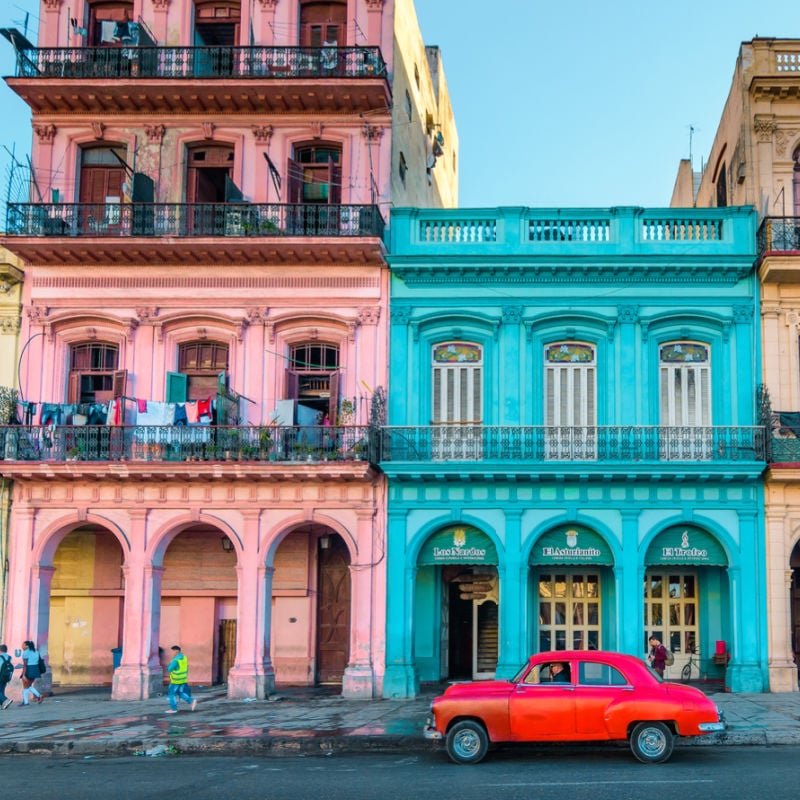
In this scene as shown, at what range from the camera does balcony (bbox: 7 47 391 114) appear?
25.5 metres

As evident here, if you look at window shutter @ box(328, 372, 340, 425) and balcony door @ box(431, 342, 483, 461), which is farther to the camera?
balcony door @ box(431, 342, 483, 461)

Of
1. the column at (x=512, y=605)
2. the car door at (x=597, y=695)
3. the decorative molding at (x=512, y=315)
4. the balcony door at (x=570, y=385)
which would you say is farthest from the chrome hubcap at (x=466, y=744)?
the decorative molding at (x=512, y=315)

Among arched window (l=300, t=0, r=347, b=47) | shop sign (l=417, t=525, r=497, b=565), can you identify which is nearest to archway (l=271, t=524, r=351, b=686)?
shop sign (l=417, t=525, r=497, b=565)

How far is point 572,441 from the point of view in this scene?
80.6ft

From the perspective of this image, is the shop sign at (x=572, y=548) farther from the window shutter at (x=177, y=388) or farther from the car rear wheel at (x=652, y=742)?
the car rear wheel at (x=652, y=742)

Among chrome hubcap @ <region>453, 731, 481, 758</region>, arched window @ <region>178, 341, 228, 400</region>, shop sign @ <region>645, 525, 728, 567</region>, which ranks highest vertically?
arched window @ <region>178, 341, 228, 400</region>

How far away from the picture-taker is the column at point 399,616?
2403 centimetres

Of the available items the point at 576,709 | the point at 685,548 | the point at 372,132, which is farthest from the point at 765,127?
the point at 576,709

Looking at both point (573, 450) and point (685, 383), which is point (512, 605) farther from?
point (685, 383)

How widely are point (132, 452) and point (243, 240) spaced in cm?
484

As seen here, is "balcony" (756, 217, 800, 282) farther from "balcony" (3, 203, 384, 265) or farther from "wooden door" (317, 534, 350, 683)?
"wooden door" (317, 534, 350, 683)

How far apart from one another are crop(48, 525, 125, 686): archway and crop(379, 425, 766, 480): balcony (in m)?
7.04

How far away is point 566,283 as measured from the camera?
83.4 ft

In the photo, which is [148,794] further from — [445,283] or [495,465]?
[445,283]
